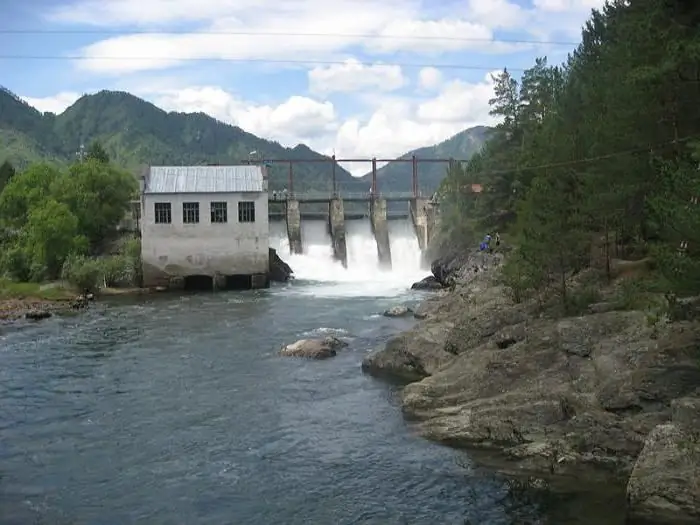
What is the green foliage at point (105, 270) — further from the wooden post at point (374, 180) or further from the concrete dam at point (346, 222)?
the wooden post at point (374, 180)

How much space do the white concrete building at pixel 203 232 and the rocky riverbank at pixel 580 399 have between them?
1305 inches

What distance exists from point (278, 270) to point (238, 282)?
506 centimetres

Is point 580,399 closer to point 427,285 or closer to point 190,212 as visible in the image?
point 427,285

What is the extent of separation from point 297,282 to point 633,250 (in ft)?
114

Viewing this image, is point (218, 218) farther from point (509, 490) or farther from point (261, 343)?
point (509, 490)

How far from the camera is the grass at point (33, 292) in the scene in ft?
167

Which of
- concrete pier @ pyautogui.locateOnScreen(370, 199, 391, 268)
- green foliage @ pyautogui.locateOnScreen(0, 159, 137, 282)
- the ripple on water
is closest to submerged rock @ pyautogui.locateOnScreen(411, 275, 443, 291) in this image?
concrete pier @ pyautogui.locateOnScreen(370, 199, 391, 268)

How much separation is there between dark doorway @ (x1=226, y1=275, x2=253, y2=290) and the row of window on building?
4399 mm

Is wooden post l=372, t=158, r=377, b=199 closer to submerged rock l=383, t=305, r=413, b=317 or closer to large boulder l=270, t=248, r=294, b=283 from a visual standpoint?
large boulder l=270, t=248, r=294, b=283

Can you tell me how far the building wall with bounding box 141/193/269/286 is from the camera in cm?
5809

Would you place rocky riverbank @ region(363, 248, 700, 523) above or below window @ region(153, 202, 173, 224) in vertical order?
below

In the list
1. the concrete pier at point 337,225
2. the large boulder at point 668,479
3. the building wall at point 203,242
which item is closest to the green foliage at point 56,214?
the building wall at point 203,242

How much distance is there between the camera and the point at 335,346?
3306 cm

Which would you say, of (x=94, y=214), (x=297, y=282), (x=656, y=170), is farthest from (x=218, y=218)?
(x=656, y=170)
